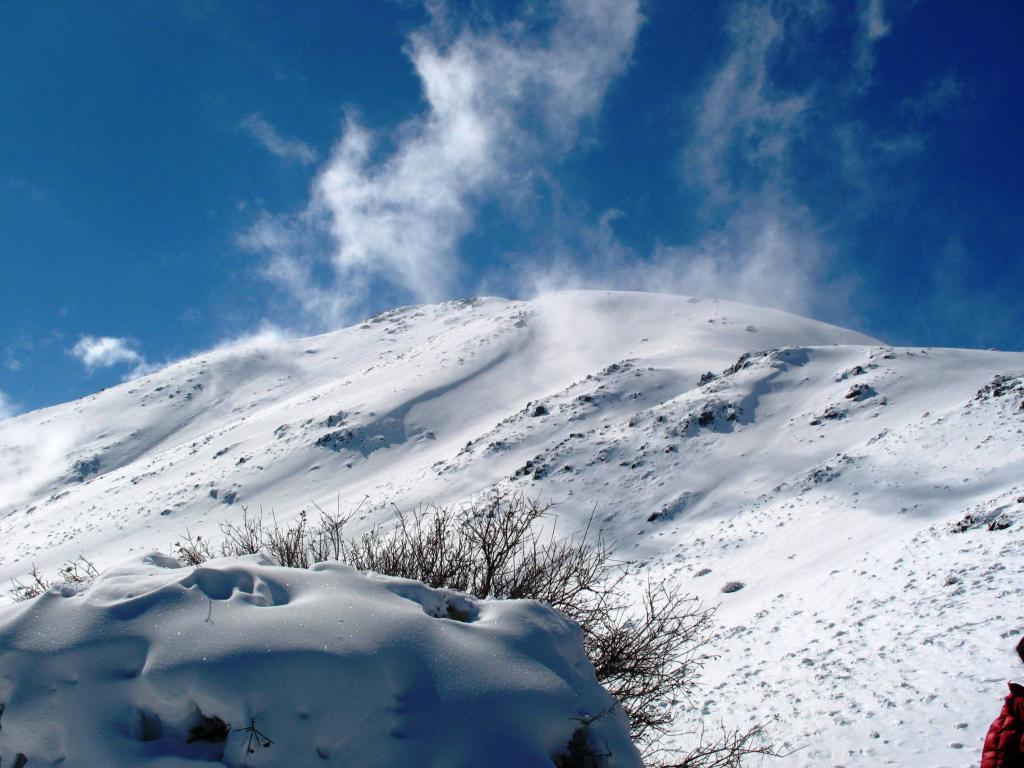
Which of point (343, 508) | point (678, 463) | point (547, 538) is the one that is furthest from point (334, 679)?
point (343, 508)

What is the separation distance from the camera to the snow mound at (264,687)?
9.84ft

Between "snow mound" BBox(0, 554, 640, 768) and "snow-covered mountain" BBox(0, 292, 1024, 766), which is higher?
"snow-covered mountain" BBox(0, 292, 1024, 766)

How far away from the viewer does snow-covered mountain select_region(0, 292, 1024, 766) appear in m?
9.88

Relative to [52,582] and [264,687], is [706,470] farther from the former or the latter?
[264,687]

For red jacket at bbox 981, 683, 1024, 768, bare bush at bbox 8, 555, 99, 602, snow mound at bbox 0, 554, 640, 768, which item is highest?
bare bush at bbox 8, 555, 99, 602

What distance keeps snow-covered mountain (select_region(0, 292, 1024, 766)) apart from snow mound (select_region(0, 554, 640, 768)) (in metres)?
6.62

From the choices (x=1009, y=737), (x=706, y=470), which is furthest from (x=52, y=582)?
(x=706, y=470)

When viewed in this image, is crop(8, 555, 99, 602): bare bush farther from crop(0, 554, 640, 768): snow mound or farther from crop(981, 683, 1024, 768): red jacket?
crop(981, 683, 1024, 768): red jacket

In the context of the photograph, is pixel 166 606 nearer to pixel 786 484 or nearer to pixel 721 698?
pixel 721 698

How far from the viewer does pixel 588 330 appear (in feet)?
219

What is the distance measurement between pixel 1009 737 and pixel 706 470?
1024 inches

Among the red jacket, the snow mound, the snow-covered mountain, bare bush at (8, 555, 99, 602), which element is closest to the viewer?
the snow mound

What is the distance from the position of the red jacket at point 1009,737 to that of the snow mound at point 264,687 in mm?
2691

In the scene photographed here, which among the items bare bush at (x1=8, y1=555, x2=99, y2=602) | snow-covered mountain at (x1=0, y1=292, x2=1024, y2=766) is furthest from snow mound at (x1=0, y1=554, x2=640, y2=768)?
snow-covered mountain at (x1=0, y1=292, x2=1024, y2=766)
